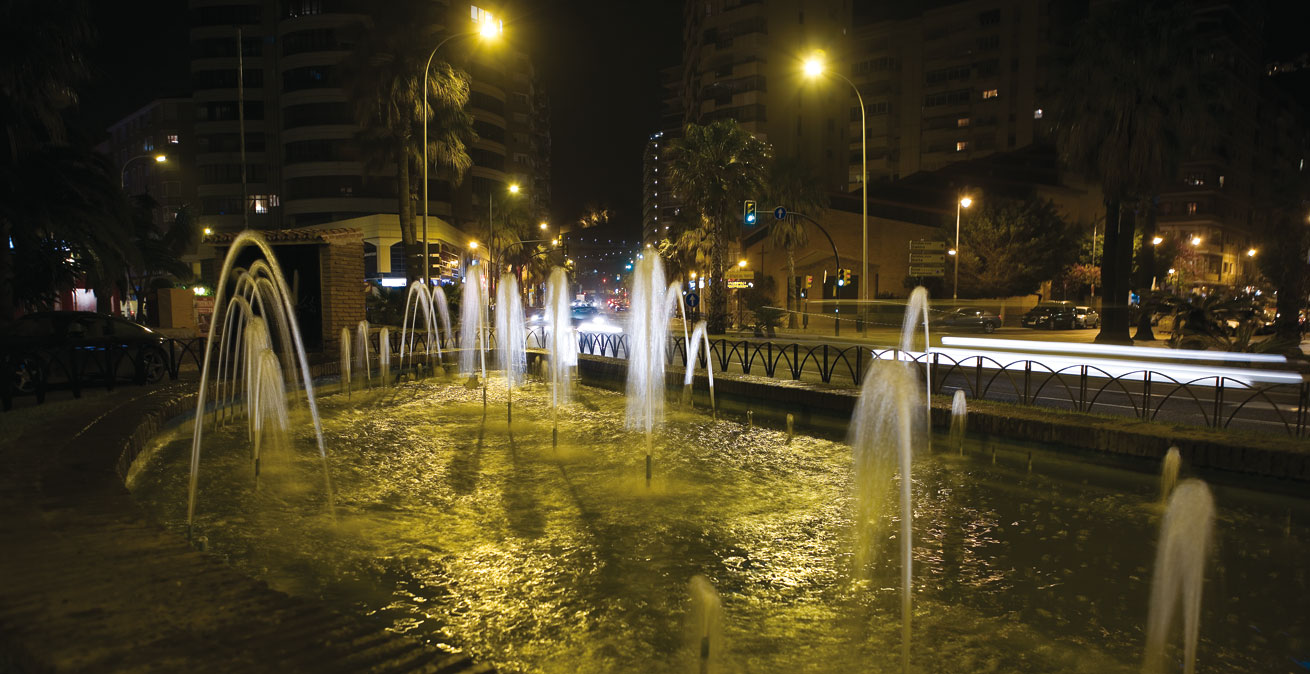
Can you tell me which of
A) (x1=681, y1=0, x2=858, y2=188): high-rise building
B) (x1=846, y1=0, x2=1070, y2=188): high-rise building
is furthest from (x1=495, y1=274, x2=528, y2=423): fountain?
(x1=846, y1=0, x2=1070, y2=188): high-rise building

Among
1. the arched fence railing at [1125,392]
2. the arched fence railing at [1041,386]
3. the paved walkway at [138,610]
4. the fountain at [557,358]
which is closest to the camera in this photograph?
the paved walkway at [138,610]

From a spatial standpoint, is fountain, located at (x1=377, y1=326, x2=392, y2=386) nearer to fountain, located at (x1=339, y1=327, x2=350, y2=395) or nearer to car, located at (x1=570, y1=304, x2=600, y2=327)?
fountain, located at (x1=339, y1=327, x2=350, y2=395)

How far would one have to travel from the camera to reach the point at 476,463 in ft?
32.2

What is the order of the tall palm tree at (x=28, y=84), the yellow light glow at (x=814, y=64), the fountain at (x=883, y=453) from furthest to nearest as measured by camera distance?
the yellow light glow at (x=814, y=64), the tall palm tree at (x=28, y=84), the fountain at (x=883, y=453)

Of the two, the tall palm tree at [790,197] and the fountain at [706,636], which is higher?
the tall palm tree at [790,197]

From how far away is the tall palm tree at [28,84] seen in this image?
14.8m

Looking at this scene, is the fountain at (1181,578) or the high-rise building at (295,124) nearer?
the fountain at (1181,578)

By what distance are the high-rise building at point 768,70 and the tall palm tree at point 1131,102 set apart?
179 feet

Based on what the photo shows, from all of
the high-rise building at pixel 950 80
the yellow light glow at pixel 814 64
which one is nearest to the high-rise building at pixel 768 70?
the high-rise building at pixel 950 80

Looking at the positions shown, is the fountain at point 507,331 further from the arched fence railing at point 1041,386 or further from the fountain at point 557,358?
the arched fence railing at point 1041,386

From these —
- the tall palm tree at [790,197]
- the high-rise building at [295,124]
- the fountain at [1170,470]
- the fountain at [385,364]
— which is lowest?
the fountain at [1170,470]

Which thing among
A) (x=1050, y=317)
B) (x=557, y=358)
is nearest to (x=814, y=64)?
(x=557, y=358)

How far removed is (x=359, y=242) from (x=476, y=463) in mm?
13533

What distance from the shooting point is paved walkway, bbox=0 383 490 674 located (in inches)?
133
